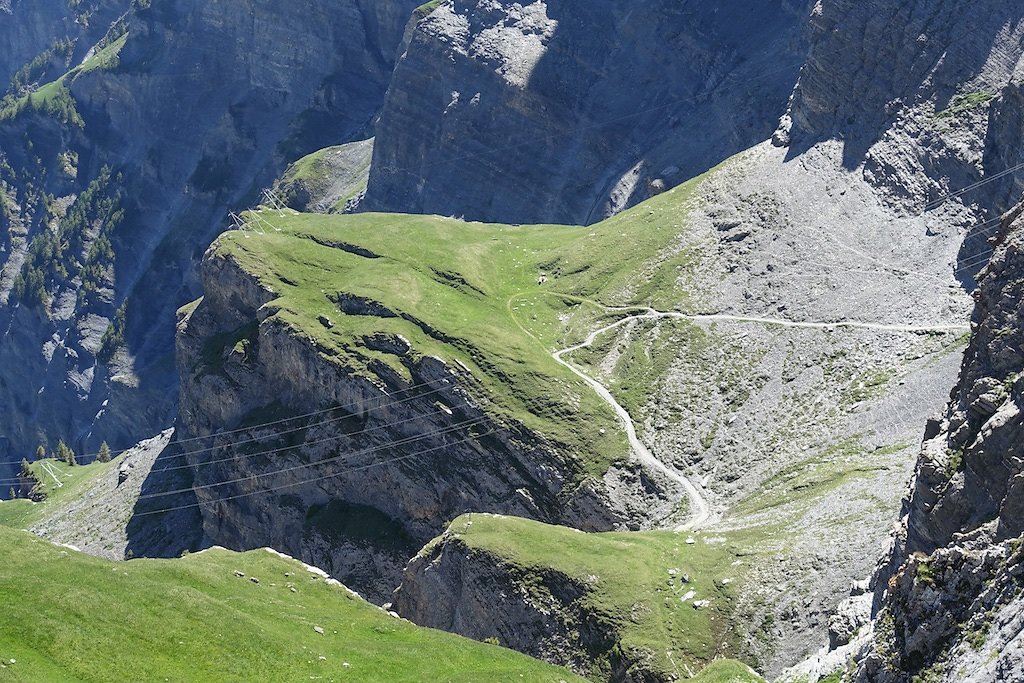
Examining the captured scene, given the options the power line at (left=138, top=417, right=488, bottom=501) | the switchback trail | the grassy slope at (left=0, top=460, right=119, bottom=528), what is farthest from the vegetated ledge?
the grassy slope at (left=0, top=460, right=119, bottom=528)

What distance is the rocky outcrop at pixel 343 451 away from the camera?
125062 millimetres

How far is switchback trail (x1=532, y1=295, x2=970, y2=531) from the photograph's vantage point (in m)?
115

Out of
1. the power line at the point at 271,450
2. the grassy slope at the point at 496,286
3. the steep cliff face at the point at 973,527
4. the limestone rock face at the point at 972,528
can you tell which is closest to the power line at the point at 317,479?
the power line at the point at 271,450

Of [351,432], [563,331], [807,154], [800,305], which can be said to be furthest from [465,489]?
[807,154]

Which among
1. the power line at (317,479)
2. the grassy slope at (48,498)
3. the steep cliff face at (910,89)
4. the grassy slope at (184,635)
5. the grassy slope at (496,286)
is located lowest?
the grassy slope at (48,498)

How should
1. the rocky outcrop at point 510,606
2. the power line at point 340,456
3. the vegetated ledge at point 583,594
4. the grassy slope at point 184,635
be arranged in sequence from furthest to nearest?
the power line at point 340,456 → the rocky outcrop at point 510,606 → the vegetated ledge at point 583,594 → the grassy slope at point 184,635

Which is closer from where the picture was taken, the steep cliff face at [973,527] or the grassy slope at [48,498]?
the steep cliff face at [973,527]

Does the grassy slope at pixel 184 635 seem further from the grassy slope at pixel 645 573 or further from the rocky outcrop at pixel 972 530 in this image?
the rocky outcrop at pixel 972 530

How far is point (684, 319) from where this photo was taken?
138m

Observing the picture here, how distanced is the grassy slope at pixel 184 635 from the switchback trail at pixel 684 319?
41.3 meters

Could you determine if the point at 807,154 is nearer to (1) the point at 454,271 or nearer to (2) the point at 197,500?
(1) the point at 454,271

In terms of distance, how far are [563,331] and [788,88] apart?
72528 millimetres

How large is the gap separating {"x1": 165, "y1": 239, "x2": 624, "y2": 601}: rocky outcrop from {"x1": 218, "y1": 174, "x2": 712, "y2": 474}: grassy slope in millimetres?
2080

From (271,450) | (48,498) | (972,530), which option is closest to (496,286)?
(271,450)
